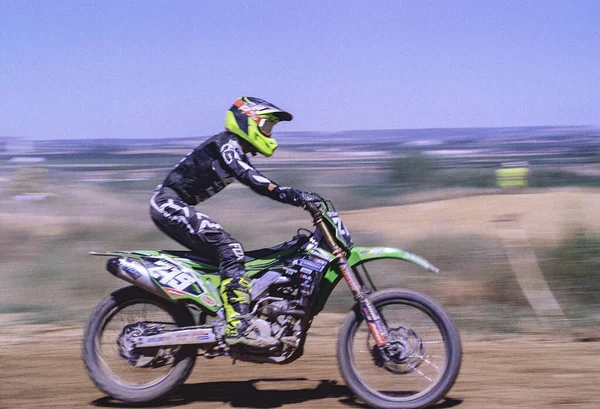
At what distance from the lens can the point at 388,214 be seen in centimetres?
1867

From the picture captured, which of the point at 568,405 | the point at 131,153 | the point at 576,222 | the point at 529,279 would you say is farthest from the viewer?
the point at 131,153

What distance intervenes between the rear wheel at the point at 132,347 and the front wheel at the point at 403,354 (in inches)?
45.2

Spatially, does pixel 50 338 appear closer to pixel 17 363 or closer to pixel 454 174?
pixel 17 363

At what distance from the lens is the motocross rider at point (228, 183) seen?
18.2 ft

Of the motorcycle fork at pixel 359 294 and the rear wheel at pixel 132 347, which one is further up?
the motorcycle fork at pixel 359 294

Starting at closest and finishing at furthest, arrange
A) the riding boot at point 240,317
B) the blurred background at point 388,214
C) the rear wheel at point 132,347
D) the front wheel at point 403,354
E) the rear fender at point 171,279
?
the front wheel at point 403,354 → the riding boot at point 240,317 → the rear fender at point 171,279 → the rear wheel at point 132,347 → the blurred background at point 388,214

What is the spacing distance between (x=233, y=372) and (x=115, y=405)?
1.09m

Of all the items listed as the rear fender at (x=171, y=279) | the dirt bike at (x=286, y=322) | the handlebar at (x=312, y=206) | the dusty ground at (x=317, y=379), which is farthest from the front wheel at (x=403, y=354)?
the rear fender at (x=171, y=279)

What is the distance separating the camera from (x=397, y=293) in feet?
18.2

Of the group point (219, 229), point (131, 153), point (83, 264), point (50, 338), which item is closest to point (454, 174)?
point (131, 153)

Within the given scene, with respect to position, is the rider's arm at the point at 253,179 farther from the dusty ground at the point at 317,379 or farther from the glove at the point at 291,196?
the dusty ground at the point at 317,379

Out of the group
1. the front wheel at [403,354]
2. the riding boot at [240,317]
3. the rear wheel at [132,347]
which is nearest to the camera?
the front wheel at [403,354]

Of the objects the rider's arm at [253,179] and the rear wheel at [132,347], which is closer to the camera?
the rider's arm at [253,179]

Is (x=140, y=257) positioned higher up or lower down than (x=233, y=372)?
higher up
